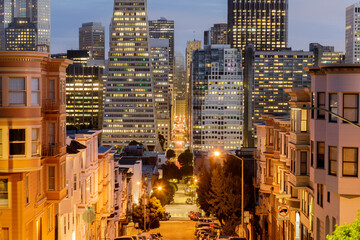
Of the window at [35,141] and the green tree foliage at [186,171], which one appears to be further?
the green tree foliage at [186,171]

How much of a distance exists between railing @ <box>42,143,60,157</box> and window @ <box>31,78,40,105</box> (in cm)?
322

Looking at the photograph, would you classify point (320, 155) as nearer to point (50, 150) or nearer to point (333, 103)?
point (333, 103)

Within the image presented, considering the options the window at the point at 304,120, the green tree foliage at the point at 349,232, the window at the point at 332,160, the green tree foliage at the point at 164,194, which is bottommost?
the green tree foliage at the point at 164,194

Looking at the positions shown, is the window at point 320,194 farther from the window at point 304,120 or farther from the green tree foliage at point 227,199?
the green tree foliage at point 227,199

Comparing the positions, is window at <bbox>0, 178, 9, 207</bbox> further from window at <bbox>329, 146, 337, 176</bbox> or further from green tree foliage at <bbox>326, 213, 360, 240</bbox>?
window at <bbox>329, 146, 337, 176</bbox>

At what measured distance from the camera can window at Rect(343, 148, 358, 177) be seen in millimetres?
29609

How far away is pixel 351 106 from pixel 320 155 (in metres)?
3.86

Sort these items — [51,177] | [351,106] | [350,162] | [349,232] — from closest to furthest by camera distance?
1. [349,232]
2. [350,162]
3. [351,106]
4. [51,177]

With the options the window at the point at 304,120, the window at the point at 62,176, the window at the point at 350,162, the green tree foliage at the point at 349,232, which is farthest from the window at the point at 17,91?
the window at the point at 304,120

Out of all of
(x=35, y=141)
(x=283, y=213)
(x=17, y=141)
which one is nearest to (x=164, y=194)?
(x=283, y=213)

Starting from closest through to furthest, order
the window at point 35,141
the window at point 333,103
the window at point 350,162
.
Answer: the window at point 35,141, the window at point 350,162, the window at point 333,103

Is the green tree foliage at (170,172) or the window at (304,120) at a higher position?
the window at (304,120)

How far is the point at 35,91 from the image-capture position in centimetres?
2955

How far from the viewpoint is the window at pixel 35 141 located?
1125 inches
